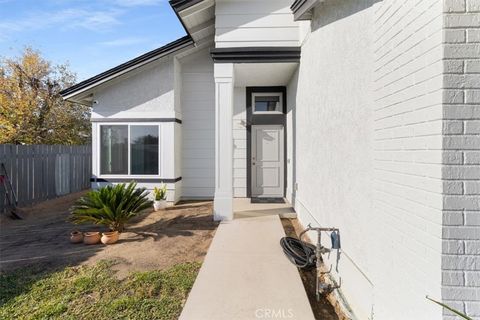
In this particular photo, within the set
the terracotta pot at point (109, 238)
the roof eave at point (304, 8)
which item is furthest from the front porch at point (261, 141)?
the terracotta pot at point (109, 238)

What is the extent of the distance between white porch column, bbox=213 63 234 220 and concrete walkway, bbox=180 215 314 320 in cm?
141

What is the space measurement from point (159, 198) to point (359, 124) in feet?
20.6

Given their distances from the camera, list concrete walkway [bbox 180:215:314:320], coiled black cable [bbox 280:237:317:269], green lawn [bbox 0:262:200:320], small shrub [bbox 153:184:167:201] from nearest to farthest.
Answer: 1. concrete walkway [bbox 180:215:314:320]
2. green lawn [bbox 0:262:200:320]
3. coiled black cable [bbox 280:237:317:269]
4. small shrub [bbox 153:184:167:201]

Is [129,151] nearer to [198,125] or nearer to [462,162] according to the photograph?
[198,125]

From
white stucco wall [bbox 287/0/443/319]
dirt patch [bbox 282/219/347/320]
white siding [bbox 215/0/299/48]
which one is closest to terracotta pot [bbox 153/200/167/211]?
white siding [bbox 215/0/299/48]

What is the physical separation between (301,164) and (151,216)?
3.84 m

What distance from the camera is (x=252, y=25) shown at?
6578mm

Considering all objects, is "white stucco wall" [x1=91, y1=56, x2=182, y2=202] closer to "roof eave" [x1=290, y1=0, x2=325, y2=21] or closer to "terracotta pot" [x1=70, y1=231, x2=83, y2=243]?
"terracotta pot" [x1=70, y1=231, x2=83, y2=243]

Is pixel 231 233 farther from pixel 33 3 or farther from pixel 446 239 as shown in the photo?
pixel 33 3

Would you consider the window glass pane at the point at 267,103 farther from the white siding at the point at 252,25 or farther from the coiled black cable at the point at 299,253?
the coiled black cable at the point at 299,253

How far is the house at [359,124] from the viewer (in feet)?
5.64

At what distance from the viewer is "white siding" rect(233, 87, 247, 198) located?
912 centimetres

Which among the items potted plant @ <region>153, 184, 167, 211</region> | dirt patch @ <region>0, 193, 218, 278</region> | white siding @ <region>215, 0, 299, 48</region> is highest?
white siding @ <region>215, 0, 299, 48</region>

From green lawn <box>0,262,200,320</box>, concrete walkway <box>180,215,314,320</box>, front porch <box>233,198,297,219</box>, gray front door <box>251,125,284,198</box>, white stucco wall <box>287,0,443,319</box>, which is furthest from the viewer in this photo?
gray front door <box>251,125,284,198</box>
